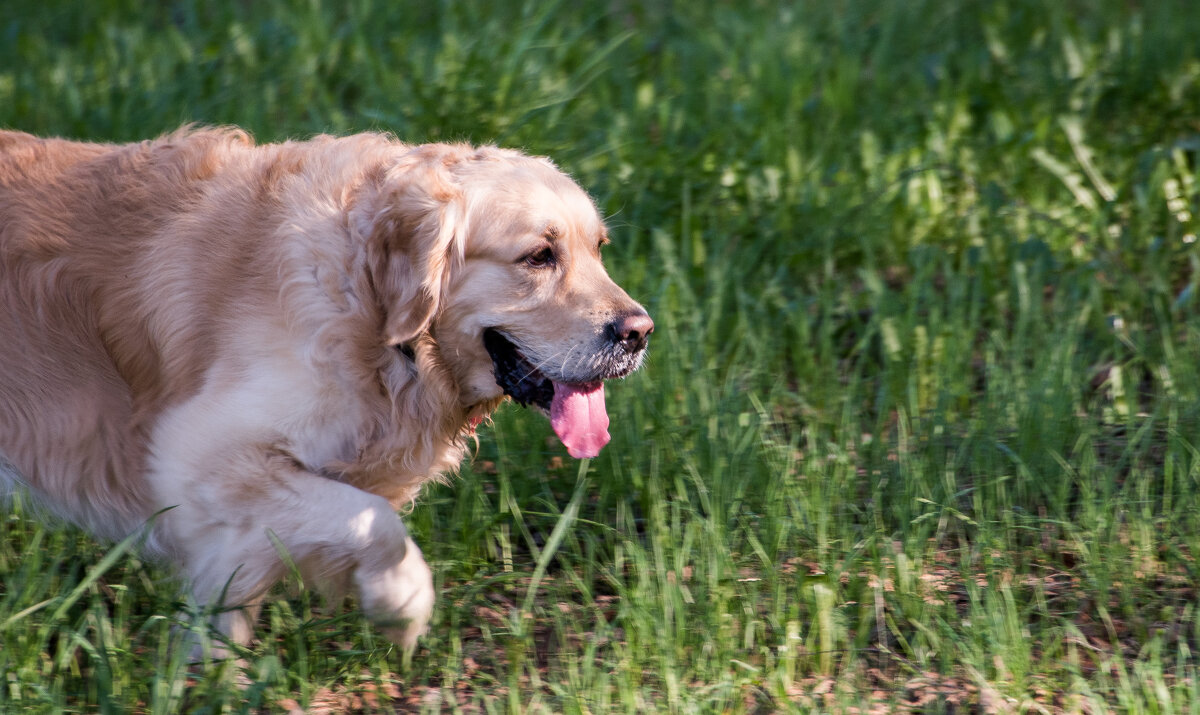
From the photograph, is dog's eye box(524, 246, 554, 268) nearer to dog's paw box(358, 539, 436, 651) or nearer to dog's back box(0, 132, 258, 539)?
dog's paw box(358, 539, 436, 651)

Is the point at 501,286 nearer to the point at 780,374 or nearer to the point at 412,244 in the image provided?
the point at 412,244

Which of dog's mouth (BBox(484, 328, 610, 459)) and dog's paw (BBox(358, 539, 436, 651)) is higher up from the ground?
dog's mouth (BBox(484, 328, 610, 459))

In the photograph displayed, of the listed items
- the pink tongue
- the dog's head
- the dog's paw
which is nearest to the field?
the dog's paw

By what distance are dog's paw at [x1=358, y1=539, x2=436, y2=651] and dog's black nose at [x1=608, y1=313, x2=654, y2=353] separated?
2.33ft

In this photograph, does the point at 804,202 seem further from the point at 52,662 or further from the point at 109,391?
the point at 52,662

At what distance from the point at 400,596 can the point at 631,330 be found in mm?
850

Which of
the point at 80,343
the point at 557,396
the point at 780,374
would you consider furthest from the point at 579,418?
the point at 80,343

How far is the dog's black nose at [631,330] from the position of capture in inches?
121

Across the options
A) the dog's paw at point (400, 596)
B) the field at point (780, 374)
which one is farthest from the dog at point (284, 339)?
the field at point (780, 374)

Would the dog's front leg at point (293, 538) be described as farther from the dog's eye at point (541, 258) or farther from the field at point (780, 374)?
the dog's eye at point (541, 258)

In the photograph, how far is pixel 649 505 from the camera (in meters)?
3.57

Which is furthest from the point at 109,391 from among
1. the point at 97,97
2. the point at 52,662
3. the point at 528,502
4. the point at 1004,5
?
the point at 1004,5

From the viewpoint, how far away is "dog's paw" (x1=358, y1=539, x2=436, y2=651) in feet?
9.45

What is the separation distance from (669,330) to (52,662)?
205cm
